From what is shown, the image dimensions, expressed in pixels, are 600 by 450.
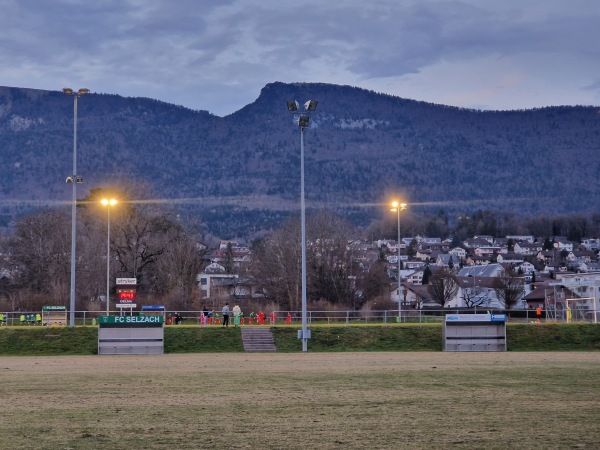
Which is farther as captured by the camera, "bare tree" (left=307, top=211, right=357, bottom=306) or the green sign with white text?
"bare tree" (left=307, top=211, right=357, bottom=306)

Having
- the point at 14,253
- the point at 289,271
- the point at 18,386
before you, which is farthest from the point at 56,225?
the point at 18,386

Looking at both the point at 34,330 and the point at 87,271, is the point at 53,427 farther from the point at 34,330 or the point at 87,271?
the point at 87,271

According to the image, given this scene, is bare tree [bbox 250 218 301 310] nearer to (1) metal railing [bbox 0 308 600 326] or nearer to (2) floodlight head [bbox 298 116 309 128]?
(1) metal railing [bbox 0 308 600 326]

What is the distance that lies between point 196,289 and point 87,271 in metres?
13.2

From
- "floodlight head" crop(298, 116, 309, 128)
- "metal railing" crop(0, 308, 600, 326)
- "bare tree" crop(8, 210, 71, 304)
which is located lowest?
"metal railing" crop(0, 308, 600, 326)

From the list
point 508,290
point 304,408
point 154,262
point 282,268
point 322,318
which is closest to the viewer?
point 304,408

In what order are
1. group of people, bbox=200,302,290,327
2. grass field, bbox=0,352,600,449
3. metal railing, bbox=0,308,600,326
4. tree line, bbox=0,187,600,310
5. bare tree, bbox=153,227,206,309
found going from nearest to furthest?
grass field, bbox=0,352,600,449 → group of people, bbox=200,302,290,327 → metal railing, bbox=0,308,600,326 → bare tree, bbox=153,227,206,309 → tree line, bbox=0,187,600,310

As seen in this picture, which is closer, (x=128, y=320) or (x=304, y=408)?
(x=304, y=408)

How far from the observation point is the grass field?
15297 millimetres

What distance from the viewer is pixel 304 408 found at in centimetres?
1980

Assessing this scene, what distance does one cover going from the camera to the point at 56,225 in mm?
103000

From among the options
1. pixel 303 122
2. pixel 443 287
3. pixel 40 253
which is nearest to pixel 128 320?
pixel 303 122

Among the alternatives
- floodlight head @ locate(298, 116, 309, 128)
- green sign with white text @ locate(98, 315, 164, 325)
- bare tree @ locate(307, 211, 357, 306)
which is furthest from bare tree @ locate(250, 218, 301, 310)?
floodlight head @ locate(298, 116, 309, 128)

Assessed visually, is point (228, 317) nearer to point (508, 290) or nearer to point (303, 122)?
point (303, 122)
